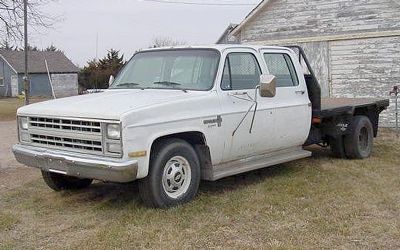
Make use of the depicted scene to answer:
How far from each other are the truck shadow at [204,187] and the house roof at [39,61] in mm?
49225

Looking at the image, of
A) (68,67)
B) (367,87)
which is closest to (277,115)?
(367,87)

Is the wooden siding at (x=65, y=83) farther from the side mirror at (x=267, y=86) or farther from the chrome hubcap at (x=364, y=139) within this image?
the side mirror at (x=267, y=86)

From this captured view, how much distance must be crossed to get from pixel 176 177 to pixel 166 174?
0.16 m

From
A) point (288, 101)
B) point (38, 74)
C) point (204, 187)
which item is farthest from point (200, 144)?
point (38, 74)

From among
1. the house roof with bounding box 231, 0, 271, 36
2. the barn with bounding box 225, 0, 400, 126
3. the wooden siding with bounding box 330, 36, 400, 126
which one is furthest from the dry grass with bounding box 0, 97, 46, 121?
the wooden siding with bounding box 330, 36, 400, 126

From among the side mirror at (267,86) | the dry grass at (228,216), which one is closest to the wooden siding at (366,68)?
the dry grass at (228,216)

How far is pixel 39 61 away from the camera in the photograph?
185ft

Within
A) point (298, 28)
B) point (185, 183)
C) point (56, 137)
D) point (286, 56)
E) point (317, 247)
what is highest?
point (298, 28)

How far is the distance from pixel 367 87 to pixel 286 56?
23.0ft

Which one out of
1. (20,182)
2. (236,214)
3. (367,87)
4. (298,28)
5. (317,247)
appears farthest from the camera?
(298,28)

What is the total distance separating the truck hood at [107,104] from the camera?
5.36 meters

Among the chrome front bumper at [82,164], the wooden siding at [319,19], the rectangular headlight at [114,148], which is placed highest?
the wooden siding at [319,19]

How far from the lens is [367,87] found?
1393 cm

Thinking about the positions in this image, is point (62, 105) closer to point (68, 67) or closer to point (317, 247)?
point (317, 247)
